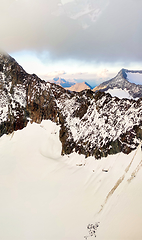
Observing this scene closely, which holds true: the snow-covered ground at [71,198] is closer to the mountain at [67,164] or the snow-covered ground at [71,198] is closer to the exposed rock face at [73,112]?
the mountain at [67,164]

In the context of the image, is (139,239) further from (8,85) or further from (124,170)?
(8,85)

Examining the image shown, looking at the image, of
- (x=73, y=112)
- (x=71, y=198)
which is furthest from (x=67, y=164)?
(x=73, y=112)

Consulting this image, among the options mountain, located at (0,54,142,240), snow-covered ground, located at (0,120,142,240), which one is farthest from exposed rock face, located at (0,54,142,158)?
snow-covered ground, located at (0,120,142,240)

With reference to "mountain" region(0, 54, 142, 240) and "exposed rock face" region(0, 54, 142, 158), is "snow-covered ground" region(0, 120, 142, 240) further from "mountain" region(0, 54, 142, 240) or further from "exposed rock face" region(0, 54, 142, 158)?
"exposed rock face" region(0, 54, 142, 158)

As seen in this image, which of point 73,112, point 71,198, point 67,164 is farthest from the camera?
point 73,112

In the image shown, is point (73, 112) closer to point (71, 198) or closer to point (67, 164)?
point (67, 164)

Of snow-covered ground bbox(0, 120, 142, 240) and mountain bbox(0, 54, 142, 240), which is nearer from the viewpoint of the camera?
snow-covered ground bbox(0, 120, 142, 240)
